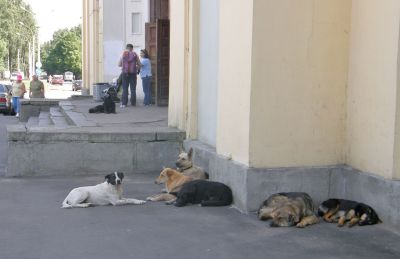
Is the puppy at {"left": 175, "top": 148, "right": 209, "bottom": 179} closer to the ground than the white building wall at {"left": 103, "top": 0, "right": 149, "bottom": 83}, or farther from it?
closer to the ground

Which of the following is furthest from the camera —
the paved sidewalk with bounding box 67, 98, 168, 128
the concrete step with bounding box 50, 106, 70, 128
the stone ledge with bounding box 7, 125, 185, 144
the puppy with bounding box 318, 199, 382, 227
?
the concrete step with bounding box 50, 106, 70, 128

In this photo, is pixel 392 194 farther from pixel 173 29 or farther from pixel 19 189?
pixel 173 29

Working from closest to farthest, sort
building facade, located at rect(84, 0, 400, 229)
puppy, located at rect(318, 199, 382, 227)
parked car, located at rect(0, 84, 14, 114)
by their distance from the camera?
1. puppy, located at rect(318, 199, 382, 227)
2. building facade, located at rect(84, 0, 400, 229)
3. parked car, located at rect(0, 84, 14, 114)

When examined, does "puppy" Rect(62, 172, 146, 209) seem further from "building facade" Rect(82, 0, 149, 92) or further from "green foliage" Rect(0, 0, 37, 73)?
"green foliage" Rect(0, 0, 37, 73)

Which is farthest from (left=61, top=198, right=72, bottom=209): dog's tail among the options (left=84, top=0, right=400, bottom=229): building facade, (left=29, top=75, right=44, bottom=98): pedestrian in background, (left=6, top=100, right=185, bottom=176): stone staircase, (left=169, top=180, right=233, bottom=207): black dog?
(left=29, top=75, right=44, bottom=98): pedestrian in background

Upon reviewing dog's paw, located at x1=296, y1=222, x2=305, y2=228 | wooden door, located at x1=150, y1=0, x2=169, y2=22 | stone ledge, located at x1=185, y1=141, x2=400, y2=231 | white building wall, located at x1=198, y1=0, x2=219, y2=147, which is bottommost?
dog's paw, located at x1=296, y1=222, x2=305, y2=228

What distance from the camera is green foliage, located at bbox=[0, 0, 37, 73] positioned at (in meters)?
79.4

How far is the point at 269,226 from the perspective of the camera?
21.7 feet

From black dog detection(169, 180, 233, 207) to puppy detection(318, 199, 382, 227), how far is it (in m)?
1.31

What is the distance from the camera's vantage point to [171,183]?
8.58 meters

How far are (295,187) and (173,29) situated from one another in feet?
18.9

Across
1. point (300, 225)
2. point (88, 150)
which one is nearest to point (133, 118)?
point (88, 150)

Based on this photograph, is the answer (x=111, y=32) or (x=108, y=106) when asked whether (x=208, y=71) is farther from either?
(x=111, y=32)

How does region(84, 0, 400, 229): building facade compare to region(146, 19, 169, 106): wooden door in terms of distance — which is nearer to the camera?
region(84, 0, 400, 229): building facade
